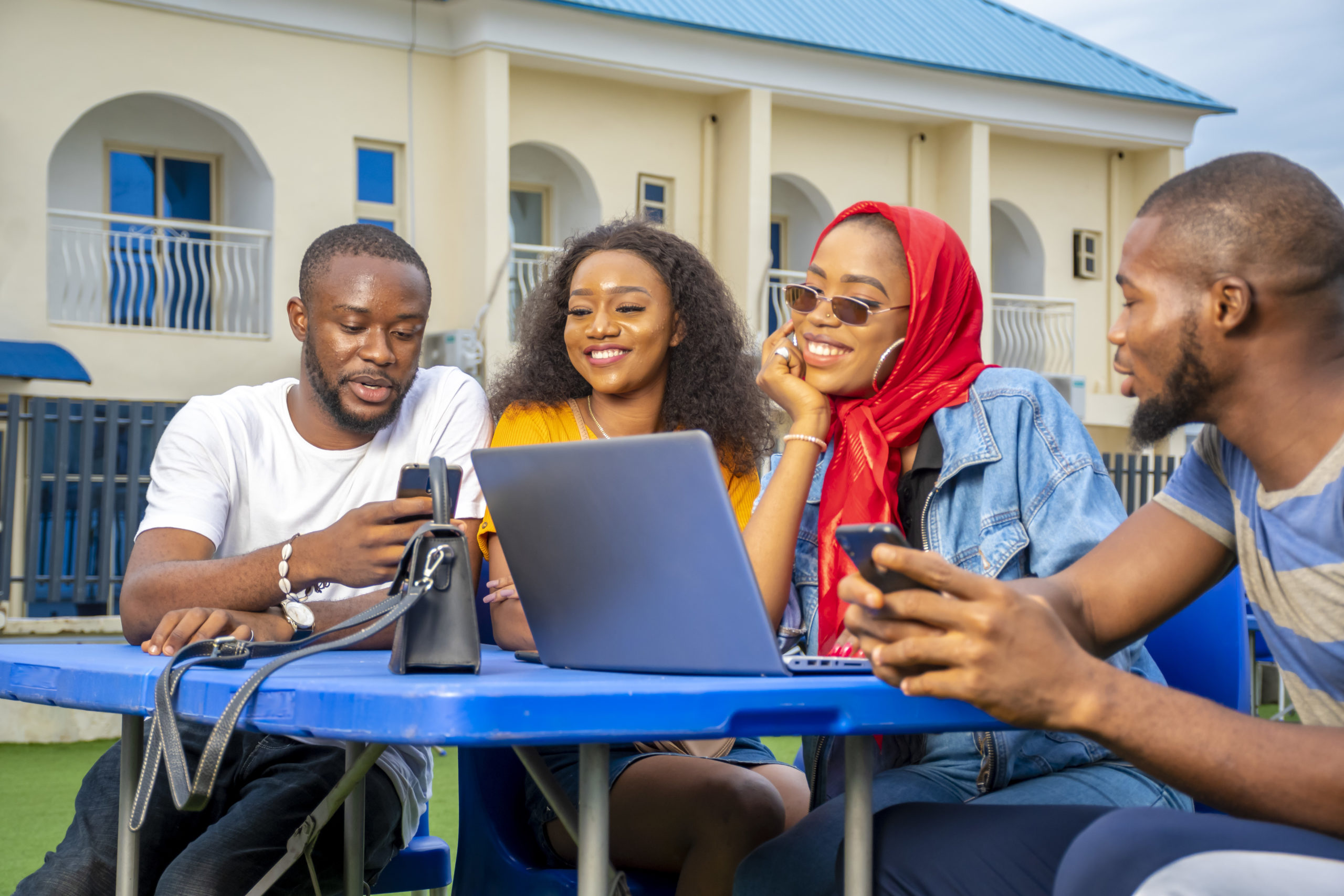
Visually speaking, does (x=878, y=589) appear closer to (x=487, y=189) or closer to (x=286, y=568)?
(x=286, y=568)

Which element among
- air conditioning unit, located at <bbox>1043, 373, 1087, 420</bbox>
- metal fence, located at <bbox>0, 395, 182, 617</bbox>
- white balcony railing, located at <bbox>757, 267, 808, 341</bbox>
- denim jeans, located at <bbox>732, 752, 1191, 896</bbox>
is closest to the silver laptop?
denim jeans, located at <bbox>732, 752, 1191, 896</bbox>

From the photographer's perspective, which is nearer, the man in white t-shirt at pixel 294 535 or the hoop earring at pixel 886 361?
the man in white t-shirt at pixel 294 535

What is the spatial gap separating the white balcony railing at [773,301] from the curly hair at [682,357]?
38.2 feet

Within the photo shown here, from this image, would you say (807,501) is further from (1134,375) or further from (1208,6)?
(1208,6)

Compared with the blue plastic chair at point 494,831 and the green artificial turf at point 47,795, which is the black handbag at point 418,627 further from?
the green artificial turf at point 47,795

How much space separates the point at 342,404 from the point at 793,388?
0.95 m

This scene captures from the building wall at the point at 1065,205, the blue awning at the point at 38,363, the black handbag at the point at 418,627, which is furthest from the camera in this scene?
the building wall at the point at 1065,205

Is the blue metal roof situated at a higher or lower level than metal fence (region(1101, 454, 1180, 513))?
higher

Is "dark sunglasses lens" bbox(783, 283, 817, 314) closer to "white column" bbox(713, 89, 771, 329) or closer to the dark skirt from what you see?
the dark skirt

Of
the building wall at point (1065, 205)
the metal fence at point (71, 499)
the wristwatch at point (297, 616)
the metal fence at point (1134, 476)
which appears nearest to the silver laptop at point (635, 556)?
the wristwatch at point (297, 616)

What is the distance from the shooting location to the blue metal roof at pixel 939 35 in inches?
559

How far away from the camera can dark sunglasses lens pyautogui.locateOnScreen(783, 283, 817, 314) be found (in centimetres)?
241

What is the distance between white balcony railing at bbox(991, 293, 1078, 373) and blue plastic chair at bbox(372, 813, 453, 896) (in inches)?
601

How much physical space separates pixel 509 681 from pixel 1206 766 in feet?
2.33
